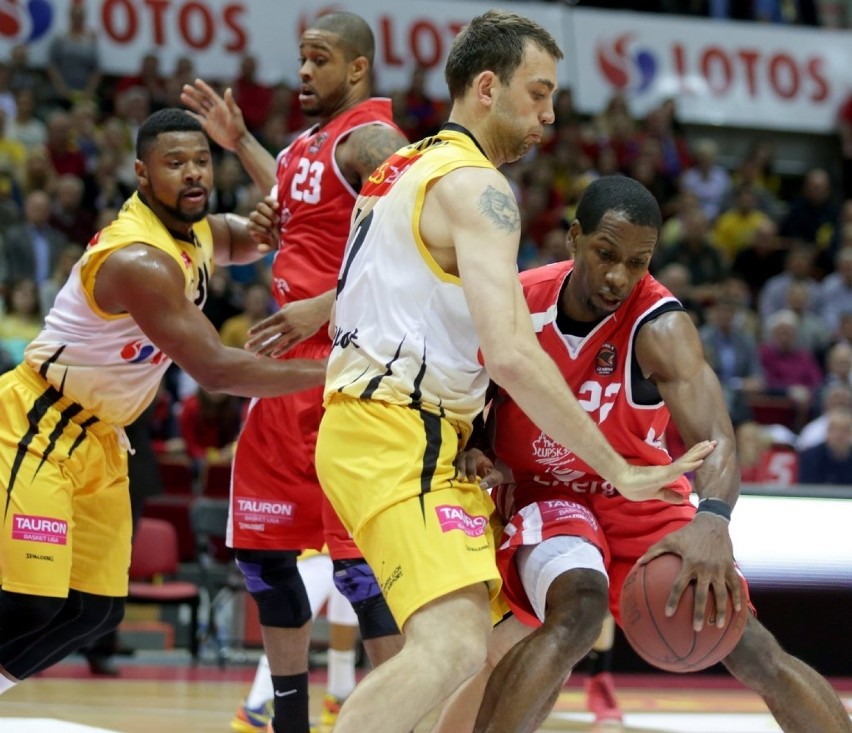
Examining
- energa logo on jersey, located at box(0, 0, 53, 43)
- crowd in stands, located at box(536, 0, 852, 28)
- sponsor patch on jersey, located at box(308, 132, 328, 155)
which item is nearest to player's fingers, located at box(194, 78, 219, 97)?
sponsor patch on jersey, located at box(308, 132, 328, 155)

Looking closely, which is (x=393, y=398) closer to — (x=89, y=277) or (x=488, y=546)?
(x=488, y=546)

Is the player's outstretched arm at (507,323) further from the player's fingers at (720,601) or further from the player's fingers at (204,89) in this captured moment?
the player's fingers at (204,89)

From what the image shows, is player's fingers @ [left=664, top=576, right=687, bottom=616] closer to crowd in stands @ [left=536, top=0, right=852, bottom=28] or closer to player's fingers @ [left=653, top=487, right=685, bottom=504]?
player's fingers @ [left=653, top=487, right=685, bottom=504]

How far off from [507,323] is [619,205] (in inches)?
34.3

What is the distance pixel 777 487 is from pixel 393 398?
18.7 feet

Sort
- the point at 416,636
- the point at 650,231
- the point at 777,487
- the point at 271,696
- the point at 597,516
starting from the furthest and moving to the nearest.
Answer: the point at 777,487 → the point at 271,696 → the point at 597,516 → the point at 650,231 → the point at 416,636

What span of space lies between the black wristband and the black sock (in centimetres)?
187

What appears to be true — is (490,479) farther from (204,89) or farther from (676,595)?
(204,89)

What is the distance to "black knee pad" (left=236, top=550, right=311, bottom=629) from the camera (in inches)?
205

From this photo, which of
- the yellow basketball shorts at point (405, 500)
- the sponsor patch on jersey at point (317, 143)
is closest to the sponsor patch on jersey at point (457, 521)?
the yellow basketball shorts at point (405, 500)

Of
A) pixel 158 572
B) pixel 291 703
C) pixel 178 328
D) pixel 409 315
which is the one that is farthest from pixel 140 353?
pixel 158 572

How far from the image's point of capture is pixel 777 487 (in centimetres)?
895

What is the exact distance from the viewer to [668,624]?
3922 mm

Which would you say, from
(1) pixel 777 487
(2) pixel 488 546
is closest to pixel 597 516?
(2) pixel 488 546
